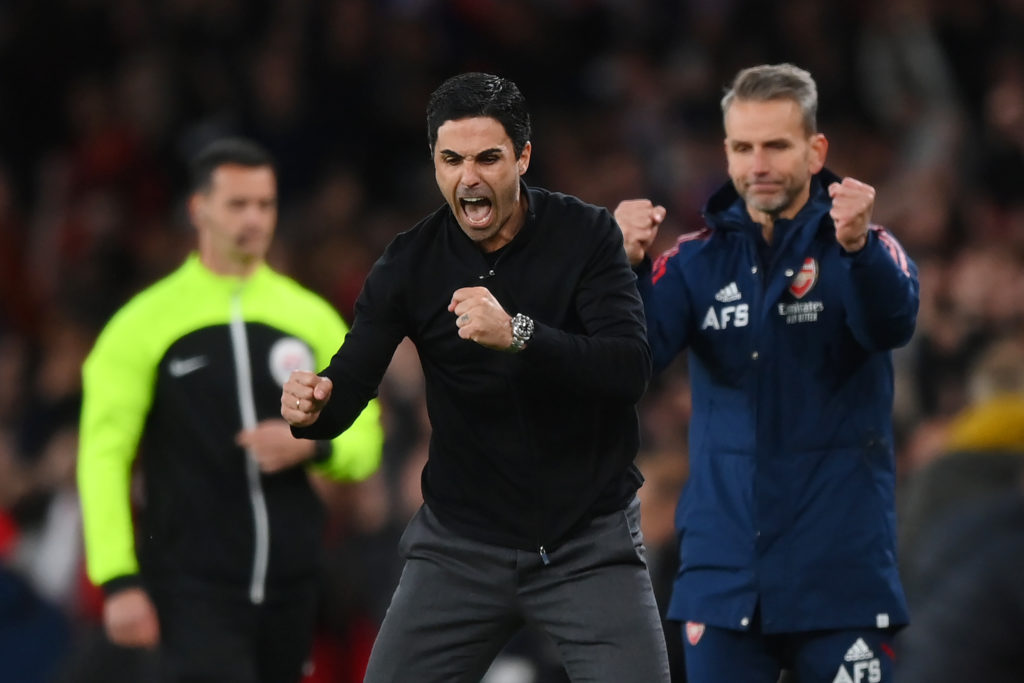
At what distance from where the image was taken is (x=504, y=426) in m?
4.59

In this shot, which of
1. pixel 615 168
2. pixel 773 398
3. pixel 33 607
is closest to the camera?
pixel 773 398

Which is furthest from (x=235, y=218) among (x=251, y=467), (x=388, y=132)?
(x=388, y=132)

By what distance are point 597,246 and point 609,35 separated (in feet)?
28.9

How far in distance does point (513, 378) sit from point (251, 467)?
1.79 meters

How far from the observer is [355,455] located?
6.21 metres

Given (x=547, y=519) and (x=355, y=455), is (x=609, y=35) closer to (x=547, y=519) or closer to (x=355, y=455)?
(x=355, y=455)

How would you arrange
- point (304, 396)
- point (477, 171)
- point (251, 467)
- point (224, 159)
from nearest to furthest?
1. point (304, 396)
2. point (477, 171)
3. point (251, 467)
4. point (224, 159)

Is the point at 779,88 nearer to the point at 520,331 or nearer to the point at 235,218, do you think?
the point at 520,331

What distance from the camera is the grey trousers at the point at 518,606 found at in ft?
14.9

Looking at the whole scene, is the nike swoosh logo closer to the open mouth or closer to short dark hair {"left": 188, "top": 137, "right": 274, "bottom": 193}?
short dark hair {"left": 188, "top": 137, "right": 274, "bottom": 193}

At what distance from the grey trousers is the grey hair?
133 centimetres

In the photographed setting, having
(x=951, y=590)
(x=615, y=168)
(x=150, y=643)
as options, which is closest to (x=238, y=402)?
(x=150, y=643)

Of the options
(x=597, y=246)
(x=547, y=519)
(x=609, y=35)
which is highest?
(x=609, y=35)

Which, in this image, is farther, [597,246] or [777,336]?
[777,336]
